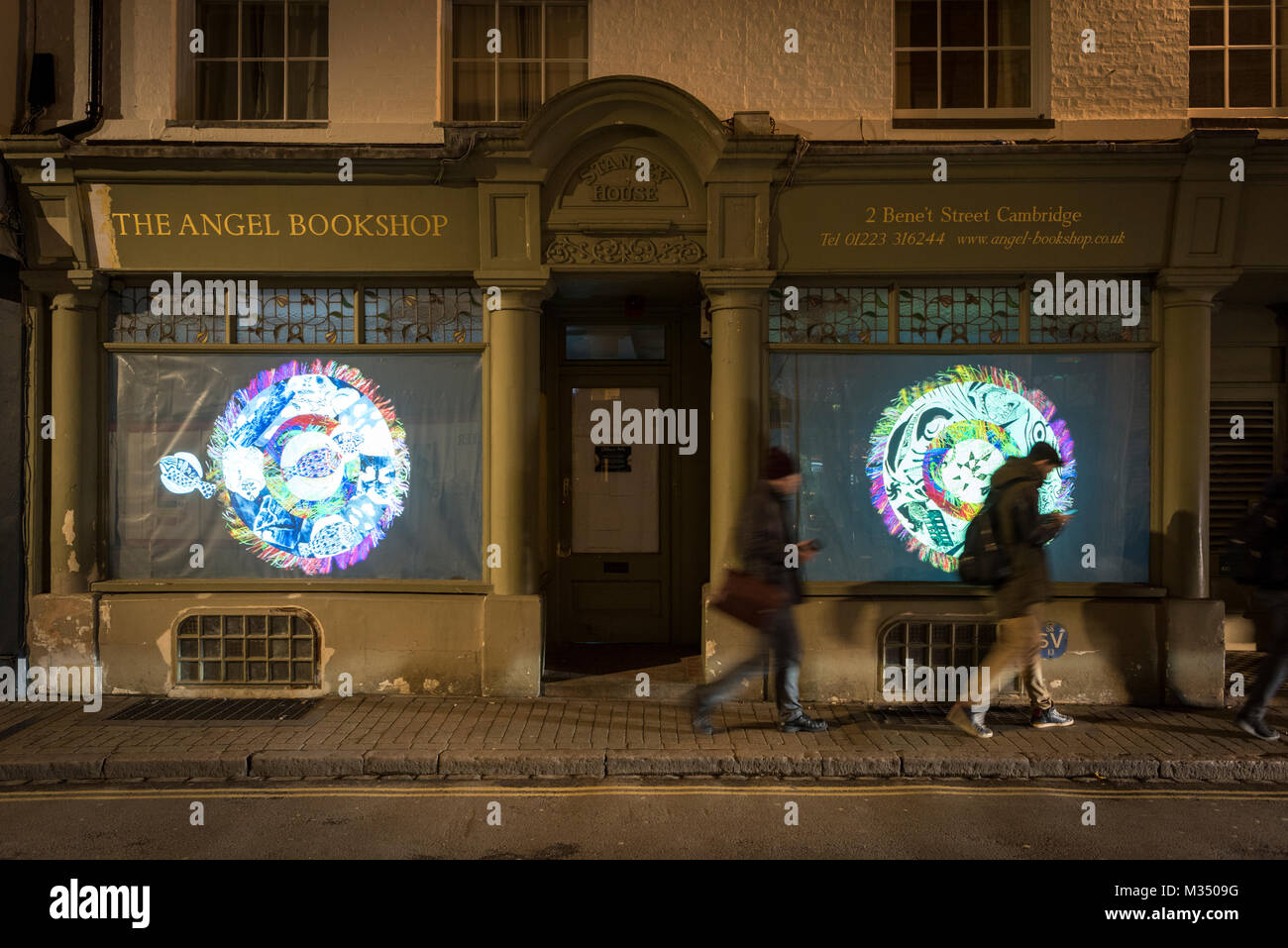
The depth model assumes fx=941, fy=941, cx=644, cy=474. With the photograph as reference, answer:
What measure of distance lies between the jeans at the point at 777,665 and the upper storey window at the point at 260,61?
5.81 meters

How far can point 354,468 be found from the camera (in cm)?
792

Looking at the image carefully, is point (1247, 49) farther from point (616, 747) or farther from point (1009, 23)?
point (616, 747)

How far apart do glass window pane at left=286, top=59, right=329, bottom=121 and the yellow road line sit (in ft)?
18.2

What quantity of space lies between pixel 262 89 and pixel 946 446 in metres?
6.61

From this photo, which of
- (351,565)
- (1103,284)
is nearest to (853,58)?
(1103,284)

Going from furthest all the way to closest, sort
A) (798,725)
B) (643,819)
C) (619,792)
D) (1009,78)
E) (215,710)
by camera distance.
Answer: (1009,78)
(215,710)
(798,725)
(619,792)
(643,819)

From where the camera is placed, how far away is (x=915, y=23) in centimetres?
804

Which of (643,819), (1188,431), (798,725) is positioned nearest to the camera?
(643,819)

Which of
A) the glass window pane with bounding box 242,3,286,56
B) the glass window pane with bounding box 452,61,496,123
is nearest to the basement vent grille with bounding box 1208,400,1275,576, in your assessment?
the glass window pane with bounding box 452,61,496,123

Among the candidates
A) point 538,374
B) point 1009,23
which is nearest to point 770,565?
point 538,374

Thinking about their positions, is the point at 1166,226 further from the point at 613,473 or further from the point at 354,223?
the point at 354,223

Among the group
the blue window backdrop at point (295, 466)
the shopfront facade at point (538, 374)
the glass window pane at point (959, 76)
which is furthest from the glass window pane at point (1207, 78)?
the blue window backdrop at point (295, 466)

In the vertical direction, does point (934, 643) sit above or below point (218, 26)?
below

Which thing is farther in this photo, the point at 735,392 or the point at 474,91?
the point at 474,91
